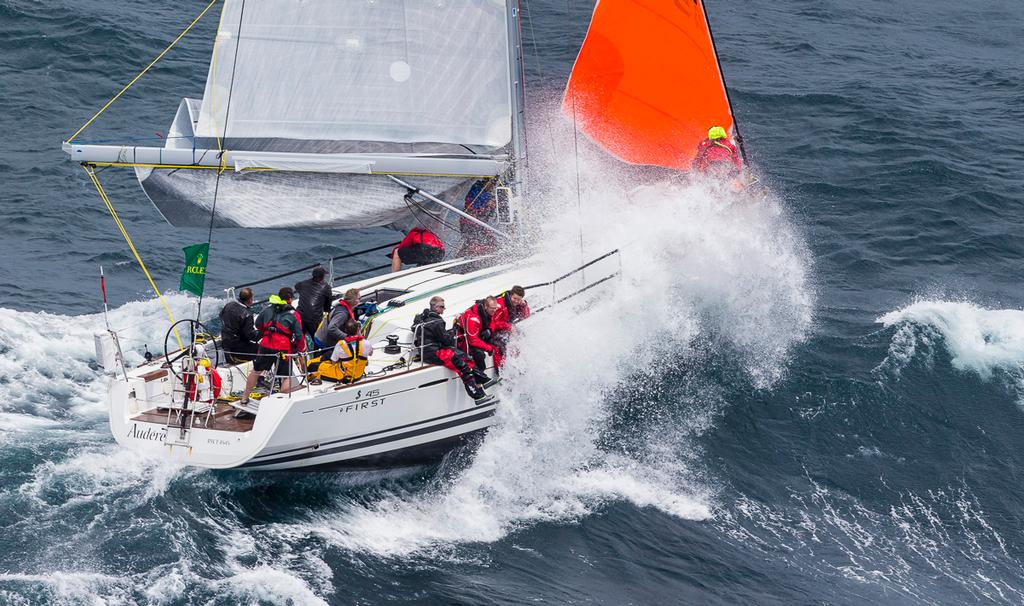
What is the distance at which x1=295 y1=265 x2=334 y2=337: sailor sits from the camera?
13102 millimetres

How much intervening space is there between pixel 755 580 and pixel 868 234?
9507 millimetres

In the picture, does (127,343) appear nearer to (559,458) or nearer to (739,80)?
(559,458)

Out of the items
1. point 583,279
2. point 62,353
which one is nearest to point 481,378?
point 583,279

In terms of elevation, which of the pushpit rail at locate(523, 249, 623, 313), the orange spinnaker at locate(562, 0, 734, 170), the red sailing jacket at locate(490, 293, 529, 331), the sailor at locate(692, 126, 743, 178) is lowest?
the red sailing jacket at locate(490, 293, 529, 331)

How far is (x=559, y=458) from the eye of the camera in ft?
41.8

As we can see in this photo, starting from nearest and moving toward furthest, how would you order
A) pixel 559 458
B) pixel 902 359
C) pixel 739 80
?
1. pixel 559 458
2. pixel 902 359
3. pixel 739 80

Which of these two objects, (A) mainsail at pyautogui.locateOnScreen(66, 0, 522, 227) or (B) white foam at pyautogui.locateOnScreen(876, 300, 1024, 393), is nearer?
(A) mainsail at pyautogui.locateOnScreen(66, 0, 522, 227)

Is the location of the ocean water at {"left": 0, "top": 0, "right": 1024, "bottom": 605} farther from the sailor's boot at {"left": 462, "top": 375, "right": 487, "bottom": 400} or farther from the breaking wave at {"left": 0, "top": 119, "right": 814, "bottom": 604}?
the sailor's boot at {"left": 462, "top": 375, "right": 487, "bottom": 400}

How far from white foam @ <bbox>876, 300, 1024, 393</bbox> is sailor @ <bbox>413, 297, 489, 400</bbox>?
577cm

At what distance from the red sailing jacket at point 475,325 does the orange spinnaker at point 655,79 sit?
198 inches

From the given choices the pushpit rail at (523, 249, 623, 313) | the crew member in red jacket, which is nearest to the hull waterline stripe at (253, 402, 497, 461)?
the crew member in red jacket

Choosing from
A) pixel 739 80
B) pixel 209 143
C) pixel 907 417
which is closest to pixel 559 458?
pixel 907 417

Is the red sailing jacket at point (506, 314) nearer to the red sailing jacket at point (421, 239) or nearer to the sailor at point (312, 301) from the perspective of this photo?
the sailor at point (312, 301)

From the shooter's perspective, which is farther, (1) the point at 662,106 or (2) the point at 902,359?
(1) the point at 662,106
